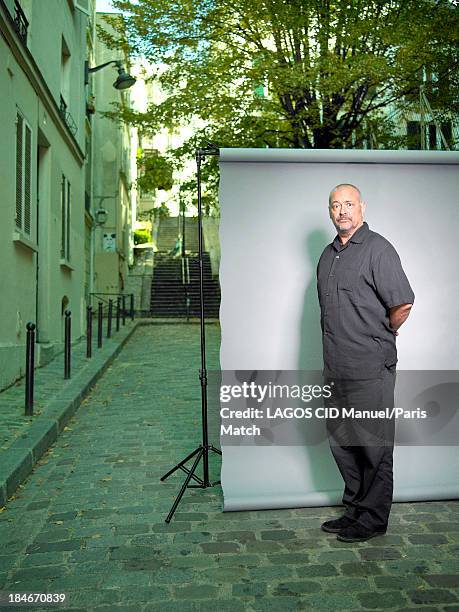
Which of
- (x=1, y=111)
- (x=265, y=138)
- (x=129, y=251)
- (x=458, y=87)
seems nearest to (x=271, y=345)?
(x=1, y=111)

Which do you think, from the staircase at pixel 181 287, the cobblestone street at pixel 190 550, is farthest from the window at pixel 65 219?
the cobblestone street at pixel 190 550

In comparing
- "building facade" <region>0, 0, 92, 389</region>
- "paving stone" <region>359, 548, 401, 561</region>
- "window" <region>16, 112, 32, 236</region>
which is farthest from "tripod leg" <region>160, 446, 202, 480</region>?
"window" <region>16, 112, 32, 236</region>

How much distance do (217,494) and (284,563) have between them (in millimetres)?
1241

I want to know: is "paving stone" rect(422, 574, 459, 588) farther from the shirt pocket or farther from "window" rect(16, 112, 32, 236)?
"window" rect(16, 112, 32, 236)

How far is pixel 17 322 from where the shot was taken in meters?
9.62

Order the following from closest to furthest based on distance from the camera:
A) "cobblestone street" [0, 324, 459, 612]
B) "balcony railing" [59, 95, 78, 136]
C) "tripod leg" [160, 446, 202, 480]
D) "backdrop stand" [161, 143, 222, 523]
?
"cobblestone street" [0, 324, 459, 612] < "backdrop stand" [161, 143, 222, 523] < "tripod leg" [160, 446, 202, 480] < "balcony railing" [59, 95, 78, 136]

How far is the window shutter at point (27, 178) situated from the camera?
33.3ft

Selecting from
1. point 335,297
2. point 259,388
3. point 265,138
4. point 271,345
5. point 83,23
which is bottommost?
point 259,388

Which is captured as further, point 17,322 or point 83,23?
point 83,23

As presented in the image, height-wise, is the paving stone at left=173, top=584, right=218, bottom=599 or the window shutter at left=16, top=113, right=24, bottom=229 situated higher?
the window shutter at left=16, top=113, right=24, bottom=229

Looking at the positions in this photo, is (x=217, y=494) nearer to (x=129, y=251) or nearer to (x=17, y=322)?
(x=17, y=322)

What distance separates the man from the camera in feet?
12.1

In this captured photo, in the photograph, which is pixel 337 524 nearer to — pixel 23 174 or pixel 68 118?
pixel 23 174

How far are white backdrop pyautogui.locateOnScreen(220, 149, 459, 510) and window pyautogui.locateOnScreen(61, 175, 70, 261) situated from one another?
10177 millimetres
